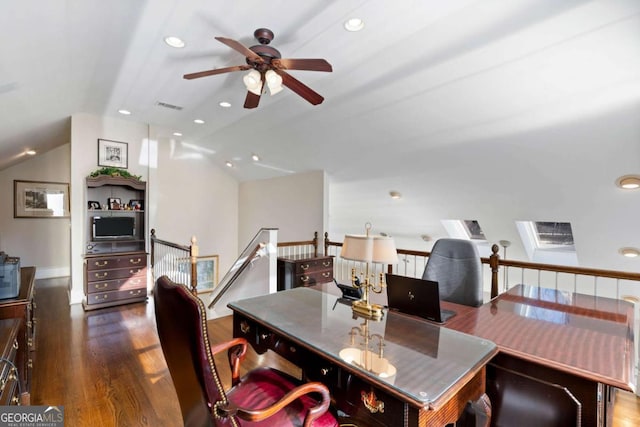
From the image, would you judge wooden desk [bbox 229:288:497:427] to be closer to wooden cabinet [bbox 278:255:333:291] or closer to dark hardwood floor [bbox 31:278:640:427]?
dark hardwood floor [bbox 31:278:640:427]

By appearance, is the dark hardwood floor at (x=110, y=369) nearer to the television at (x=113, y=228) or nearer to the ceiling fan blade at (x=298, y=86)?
the television at (x=113, y=228)

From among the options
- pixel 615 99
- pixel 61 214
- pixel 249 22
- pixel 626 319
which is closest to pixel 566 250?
pixel 615 99

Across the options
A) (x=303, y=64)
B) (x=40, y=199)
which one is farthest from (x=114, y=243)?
(x=303, y=64)

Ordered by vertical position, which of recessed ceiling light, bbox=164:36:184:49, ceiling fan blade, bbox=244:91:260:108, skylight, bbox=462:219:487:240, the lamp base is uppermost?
recessed ceiling light, bbox=164:36:184:49

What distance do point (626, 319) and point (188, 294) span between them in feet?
7.51

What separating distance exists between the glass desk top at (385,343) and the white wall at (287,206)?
326 cm

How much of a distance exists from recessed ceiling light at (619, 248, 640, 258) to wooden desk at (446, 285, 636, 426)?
7.83 feet

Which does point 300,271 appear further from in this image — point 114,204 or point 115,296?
point 114,204

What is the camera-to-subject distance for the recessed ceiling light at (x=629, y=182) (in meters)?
2.75

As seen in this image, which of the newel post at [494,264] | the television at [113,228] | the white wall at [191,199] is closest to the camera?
the newel post at [494,264]

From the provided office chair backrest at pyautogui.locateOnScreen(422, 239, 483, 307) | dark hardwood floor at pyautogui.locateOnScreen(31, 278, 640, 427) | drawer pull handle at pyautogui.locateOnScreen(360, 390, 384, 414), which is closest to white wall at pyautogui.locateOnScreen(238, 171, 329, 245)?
dark hardwood floor at pyautogui.locateOnScreen(31, 278, 640, 427)

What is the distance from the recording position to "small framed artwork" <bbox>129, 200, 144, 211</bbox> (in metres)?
5.00

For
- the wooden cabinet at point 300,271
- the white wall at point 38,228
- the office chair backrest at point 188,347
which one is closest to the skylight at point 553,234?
the wooden cabinet at point 300,271

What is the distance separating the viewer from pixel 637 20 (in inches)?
70.6
